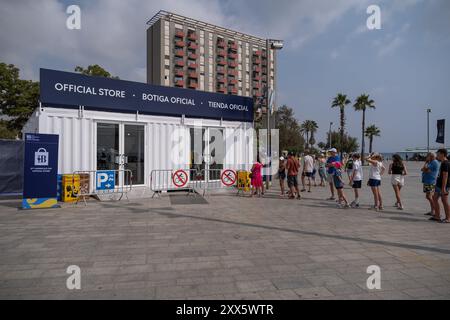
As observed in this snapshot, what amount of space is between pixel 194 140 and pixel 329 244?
876cm

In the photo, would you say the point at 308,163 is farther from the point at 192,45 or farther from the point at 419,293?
the point at 192,45

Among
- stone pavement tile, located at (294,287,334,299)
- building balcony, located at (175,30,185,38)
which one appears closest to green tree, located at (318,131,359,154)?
building balcony, located at (175,30,185,38)

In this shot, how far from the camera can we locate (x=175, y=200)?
33.3 ft

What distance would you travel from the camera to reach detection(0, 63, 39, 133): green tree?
2273 centimetres

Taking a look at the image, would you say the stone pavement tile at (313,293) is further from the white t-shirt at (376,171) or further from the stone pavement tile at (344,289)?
the white t-shirt at (376,171)

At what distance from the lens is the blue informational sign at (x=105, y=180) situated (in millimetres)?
10383

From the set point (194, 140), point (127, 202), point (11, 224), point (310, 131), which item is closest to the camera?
point (11, 224)

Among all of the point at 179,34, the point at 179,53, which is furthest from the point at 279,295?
the point at 179,34

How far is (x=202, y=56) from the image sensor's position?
8150 centimetres

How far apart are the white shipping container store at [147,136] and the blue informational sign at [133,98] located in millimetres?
270

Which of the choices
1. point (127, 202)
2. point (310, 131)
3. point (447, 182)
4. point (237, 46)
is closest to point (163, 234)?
point (127, 202)

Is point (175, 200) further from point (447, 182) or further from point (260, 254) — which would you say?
point (447, 182)

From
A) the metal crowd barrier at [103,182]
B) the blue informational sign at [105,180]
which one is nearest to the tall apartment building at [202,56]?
the metal crowd barrier at [103,182]

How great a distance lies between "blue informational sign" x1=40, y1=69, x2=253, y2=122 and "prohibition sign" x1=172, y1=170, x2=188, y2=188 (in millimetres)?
2629
